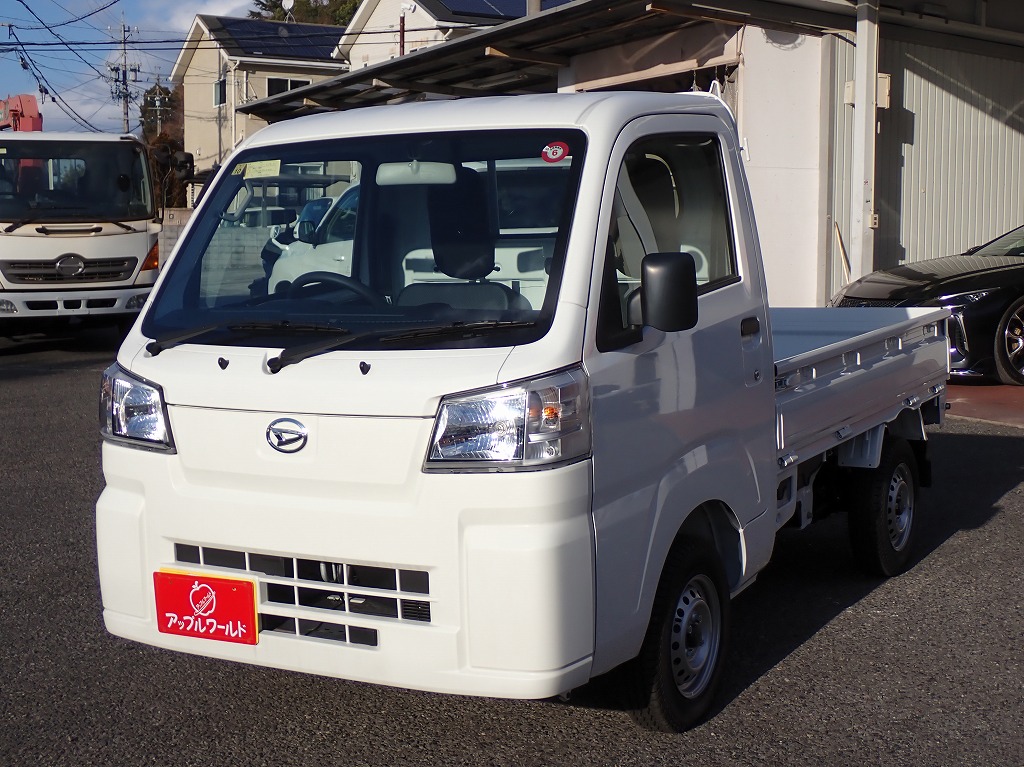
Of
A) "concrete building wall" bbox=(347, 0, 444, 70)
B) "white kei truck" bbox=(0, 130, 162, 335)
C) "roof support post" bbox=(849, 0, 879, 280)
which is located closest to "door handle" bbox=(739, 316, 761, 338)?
"roof support post" bbox=(849, 0, 879, 280)

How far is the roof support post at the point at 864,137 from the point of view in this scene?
1259 centimetres

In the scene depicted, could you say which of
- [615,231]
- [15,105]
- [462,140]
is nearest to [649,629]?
[615,231]

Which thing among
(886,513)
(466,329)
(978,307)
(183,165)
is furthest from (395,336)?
(183,165)

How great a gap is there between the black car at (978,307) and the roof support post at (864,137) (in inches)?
73.8

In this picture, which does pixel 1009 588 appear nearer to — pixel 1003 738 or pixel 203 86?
pixel 1003 738

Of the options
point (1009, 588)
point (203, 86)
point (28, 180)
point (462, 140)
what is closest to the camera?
point (462, 140)

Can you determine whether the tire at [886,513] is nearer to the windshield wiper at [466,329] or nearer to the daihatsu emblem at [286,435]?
the windshield wiper at [466,329]

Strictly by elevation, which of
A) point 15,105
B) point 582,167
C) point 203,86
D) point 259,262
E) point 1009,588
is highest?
point 203,86

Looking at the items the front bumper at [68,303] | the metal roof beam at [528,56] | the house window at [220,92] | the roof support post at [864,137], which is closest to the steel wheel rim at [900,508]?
the roof support post at [864,137]

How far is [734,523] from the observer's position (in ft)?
13.4

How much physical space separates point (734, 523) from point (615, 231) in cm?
113

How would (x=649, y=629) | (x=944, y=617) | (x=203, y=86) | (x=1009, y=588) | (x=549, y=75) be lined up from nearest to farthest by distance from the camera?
(x=649, y=629) < (x=944, y=617) < (x=1009, y=588) < (x=549, y=75) < (x=203, y=86)

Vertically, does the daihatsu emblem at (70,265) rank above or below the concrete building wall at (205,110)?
below

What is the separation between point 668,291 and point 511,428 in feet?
2.16
